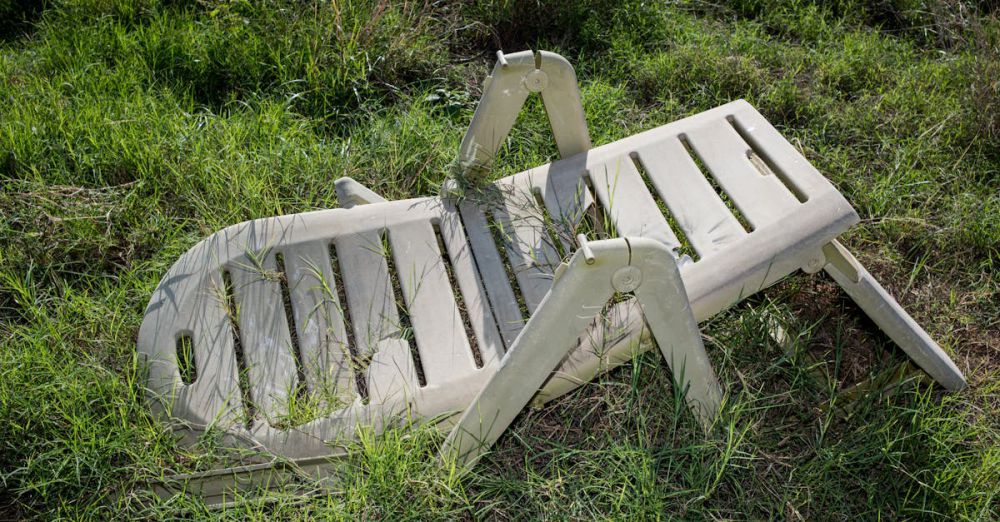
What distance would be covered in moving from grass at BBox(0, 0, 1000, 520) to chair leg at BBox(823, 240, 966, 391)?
8cm

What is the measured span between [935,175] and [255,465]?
2522 millimetres

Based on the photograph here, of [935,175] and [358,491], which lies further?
[935,175]

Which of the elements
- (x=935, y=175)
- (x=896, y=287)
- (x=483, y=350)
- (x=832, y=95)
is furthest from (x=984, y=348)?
(x=483, y=350)

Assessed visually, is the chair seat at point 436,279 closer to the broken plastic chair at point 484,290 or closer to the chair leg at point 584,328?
the broken plastic chair at point 484,290

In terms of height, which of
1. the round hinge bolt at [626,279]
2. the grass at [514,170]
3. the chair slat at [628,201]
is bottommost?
the grass at [514,170]

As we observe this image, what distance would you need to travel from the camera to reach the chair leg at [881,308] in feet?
7.14

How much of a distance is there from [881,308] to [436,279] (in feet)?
3.81

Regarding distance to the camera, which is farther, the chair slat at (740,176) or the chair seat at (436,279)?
the chair slat at (740,176)

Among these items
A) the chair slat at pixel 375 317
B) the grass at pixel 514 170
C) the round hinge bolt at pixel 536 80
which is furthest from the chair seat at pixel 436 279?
the round hinge bolt at pixel 536 80

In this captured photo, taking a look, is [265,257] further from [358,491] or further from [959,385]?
[959,385]

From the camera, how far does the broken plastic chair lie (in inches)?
78.9

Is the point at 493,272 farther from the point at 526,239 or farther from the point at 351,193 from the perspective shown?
the point at 351,193

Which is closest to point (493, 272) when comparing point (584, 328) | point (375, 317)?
point (375, 317)

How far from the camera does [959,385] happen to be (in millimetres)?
2316
